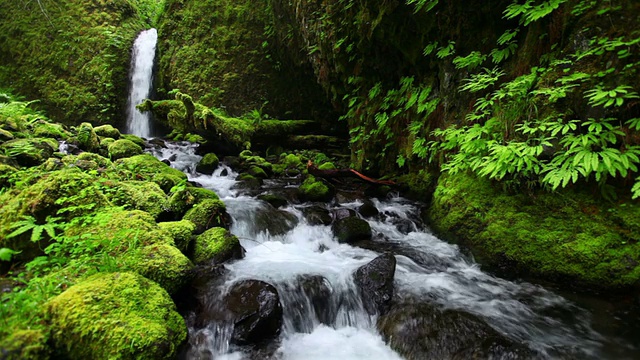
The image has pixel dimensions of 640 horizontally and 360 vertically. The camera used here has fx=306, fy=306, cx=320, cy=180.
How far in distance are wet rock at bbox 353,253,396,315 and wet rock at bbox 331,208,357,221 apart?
1949 mm

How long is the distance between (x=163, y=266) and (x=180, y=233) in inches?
34.4

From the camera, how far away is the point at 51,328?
2.12 m

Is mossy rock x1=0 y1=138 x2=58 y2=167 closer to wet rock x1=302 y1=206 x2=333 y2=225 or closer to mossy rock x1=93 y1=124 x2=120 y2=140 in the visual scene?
mossy rock x1=93 y1=124 x2=120 y2=140

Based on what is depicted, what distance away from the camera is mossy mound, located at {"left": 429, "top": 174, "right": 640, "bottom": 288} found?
3.38 m

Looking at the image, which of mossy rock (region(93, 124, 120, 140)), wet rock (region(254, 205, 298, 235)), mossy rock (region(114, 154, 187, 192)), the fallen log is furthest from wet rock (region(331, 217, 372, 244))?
mossy rock (region(93, 124, 120, 140))

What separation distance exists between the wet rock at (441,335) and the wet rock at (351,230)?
189 centimetres

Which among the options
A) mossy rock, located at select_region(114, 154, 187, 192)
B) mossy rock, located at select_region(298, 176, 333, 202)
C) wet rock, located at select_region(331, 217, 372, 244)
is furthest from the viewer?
mossy rock, located at select_region(298, 176, 333, 202)

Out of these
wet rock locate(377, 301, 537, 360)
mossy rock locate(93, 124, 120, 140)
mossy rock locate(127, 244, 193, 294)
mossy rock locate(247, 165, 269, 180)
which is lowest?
wet rock locate(377, 301, 537, 360)

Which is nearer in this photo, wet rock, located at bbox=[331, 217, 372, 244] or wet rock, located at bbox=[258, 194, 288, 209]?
wet rock, located at bbox=[331, 217, 372, 244]

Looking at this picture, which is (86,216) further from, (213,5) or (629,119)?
(213,5)

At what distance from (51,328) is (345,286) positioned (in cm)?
288

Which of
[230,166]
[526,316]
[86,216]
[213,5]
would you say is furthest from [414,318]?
[213,5]

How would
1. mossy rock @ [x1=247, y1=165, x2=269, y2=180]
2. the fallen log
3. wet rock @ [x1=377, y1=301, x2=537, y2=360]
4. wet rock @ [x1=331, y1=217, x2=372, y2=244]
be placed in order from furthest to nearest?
mossy rock @ [x1=247, y1=165, x2=269, y2=180] < the fallen log < wet rock @ [x1=331, y1=217, x2=372, y2=244] < wet rock @ [x1=377, y1=301, x2=537, y2=360]

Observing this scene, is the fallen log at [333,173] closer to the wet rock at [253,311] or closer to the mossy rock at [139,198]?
the mossy rock at [139,198]
